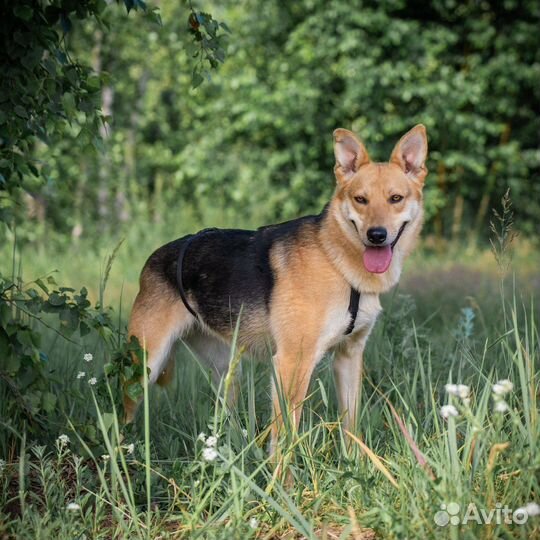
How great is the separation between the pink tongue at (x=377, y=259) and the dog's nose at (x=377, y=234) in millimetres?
97

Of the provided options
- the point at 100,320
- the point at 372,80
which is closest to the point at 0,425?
the point at 100,320

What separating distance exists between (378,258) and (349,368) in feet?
2.11

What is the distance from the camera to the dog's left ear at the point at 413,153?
13.8 ft

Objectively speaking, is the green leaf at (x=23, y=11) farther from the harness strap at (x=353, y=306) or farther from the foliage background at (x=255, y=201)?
the harness strap at (x=353, y=306)

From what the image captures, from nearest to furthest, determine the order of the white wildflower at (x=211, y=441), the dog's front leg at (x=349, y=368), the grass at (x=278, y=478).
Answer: the grass at (x=278, y=478) → the white wildflower at (x=211, y=441) → the dog's front leg at (x=349, y=368)

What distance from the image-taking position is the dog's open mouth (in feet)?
13.2

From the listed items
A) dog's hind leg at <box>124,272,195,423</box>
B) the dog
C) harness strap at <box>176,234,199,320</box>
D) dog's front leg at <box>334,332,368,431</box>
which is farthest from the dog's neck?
dog's hind leg at <box>124,272,195,423</box>

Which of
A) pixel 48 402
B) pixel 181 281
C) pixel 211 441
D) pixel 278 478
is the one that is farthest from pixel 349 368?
pixel 48 402

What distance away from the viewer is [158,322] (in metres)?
4.45

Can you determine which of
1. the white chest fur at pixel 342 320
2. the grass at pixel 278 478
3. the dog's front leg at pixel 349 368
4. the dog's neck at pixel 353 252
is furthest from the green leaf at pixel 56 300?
the dog's front leg at pixel 349 368

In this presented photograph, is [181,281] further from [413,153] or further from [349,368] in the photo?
[413,153]

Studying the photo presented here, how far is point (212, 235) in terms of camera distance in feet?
15.4

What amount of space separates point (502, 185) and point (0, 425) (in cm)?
1307

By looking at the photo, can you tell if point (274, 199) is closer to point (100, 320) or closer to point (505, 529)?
point (100, 320)
